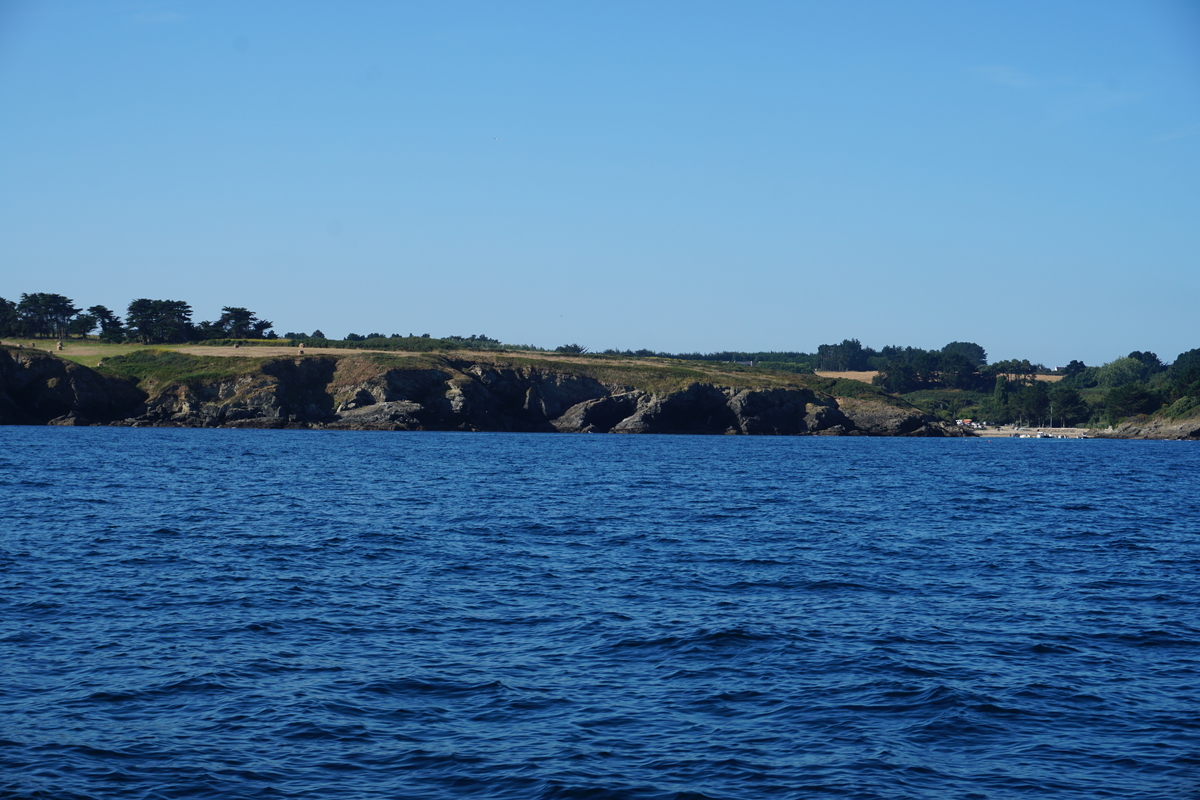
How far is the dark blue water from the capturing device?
44.0 ft

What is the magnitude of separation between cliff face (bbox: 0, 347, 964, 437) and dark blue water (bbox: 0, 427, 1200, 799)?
297ft

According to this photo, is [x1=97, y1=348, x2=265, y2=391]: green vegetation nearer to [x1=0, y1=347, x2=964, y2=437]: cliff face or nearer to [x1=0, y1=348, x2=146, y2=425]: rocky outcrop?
[x1=0, y1=347, x2=964, y2=437]: cliff face

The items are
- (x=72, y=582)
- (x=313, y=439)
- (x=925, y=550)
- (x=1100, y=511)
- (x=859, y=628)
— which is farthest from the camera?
(x=313, y=439)

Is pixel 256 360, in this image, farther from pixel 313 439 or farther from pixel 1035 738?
pixel 1035 738

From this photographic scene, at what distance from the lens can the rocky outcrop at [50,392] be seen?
391 feet

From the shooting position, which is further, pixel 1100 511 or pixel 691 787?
pixel 1100 511

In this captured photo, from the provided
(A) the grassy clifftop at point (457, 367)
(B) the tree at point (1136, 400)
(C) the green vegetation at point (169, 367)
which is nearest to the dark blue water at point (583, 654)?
(C) the green vegetation at point (169, 367)

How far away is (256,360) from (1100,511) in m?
120

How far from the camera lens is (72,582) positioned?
24094mm

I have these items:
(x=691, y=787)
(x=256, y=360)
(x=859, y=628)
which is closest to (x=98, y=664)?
(x=691, y=787)

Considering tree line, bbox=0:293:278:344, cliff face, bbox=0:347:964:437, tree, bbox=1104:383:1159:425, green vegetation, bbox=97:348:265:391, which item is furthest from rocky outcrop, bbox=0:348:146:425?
tree, bbox=1104:383:1159:425

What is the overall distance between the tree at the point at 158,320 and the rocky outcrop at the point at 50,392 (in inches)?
2152

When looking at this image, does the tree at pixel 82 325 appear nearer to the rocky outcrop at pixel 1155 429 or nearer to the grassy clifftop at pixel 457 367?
the grassy clifftop at pixel 457 367

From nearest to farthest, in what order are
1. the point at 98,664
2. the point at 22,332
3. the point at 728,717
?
the point at 728,717, the point at 98,664, the point at 22,332
